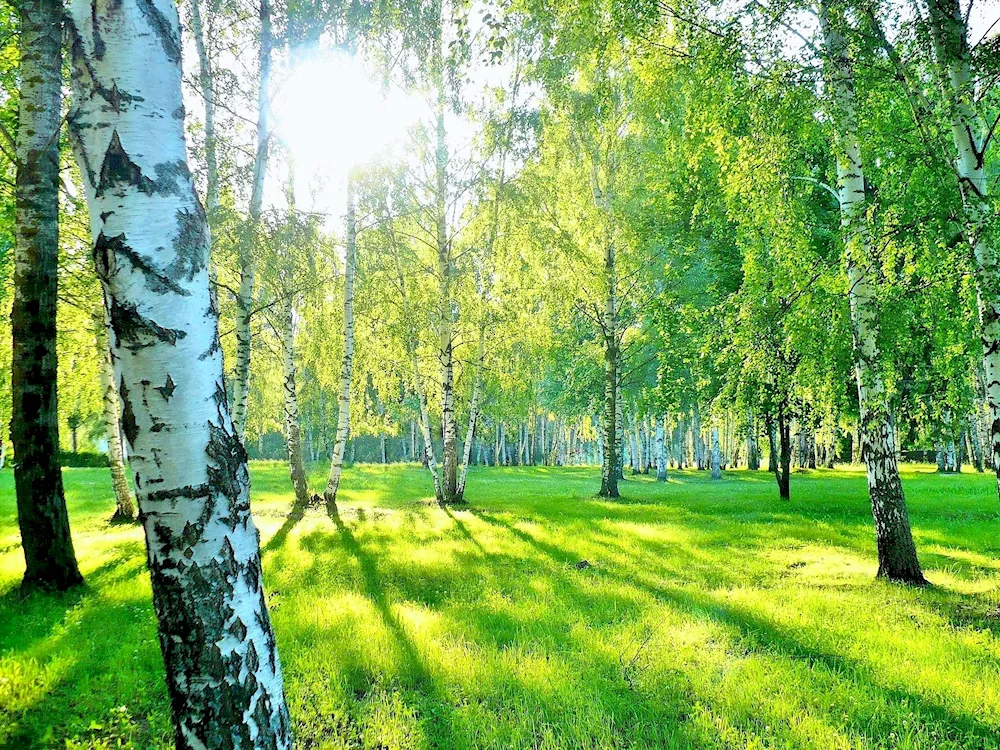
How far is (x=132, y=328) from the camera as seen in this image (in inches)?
83.1

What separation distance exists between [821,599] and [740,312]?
11.6 feet

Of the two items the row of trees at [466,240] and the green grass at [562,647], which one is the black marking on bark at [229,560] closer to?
the row of trees at [466,240]

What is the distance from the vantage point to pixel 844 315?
7609 millimetres

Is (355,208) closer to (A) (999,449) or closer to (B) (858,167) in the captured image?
(B) (858,167)

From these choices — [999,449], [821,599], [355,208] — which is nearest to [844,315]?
[999,449]

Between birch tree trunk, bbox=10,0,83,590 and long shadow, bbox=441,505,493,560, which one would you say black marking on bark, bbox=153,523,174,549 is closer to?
birch tree trunk, bbox=10,0,83,590

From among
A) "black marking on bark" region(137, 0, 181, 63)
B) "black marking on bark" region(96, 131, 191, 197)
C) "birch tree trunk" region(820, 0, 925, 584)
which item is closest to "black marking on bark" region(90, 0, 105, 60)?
"black marking on bark" region(137, 0, 181, 63)

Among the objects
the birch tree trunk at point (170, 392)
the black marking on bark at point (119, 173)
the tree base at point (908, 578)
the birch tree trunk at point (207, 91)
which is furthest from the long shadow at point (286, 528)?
the tree base at point (908, 578)

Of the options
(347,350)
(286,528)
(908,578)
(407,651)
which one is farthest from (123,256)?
(347,350)

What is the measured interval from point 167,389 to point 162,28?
1.49 m

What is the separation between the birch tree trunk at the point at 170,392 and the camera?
6.92ft

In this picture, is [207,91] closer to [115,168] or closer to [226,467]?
[115,168]

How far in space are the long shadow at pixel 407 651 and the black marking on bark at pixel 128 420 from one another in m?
2.81

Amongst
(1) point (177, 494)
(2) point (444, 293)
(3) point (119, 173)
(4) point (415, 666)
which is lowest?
(4) point (415, 666)
